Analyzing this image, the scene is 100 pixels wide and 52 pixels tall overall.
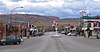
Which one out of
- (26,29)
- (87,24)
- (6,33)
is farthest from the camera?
(87,24)

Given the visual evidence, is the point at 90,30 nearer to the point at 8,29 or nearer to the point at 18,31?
the point at 18,31

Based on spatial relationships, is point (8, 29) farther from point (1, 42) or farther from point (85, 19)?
point (85, 19)

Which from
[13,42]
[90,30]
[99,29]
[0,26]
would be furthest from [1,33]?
[90,30]

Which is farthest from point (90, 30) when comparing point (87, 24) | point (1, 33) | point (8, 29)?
point (1, 33)

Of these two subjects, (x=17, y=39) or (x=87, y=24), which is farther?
(x=87, y=24)

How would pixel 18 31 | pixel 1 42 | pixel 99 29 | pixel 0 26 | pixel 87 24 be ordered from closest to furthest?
pixel 1 42, pixel 0 26, pixel 18 31, pixel 99 29, pixel 87 24

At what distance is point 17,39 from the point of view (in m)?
53.3

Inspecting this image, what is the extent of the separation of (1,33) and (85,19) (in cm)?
7879

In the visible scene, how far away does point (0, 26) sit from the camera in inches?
2822

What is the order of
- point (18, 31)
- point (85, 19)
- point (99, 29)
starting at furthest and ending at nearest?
1. point (85, 19)
2. point (99, 29)
3. point (18, 31)

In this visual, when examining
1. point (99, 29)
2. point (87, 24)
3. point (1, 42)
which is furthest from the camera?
point (87, 24)

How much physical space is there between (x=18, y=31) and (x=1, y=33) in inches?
1170

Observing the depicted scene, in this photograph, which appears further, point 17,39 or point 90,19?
point 90,19

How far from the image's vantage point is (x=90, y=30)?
124875 millimetres
